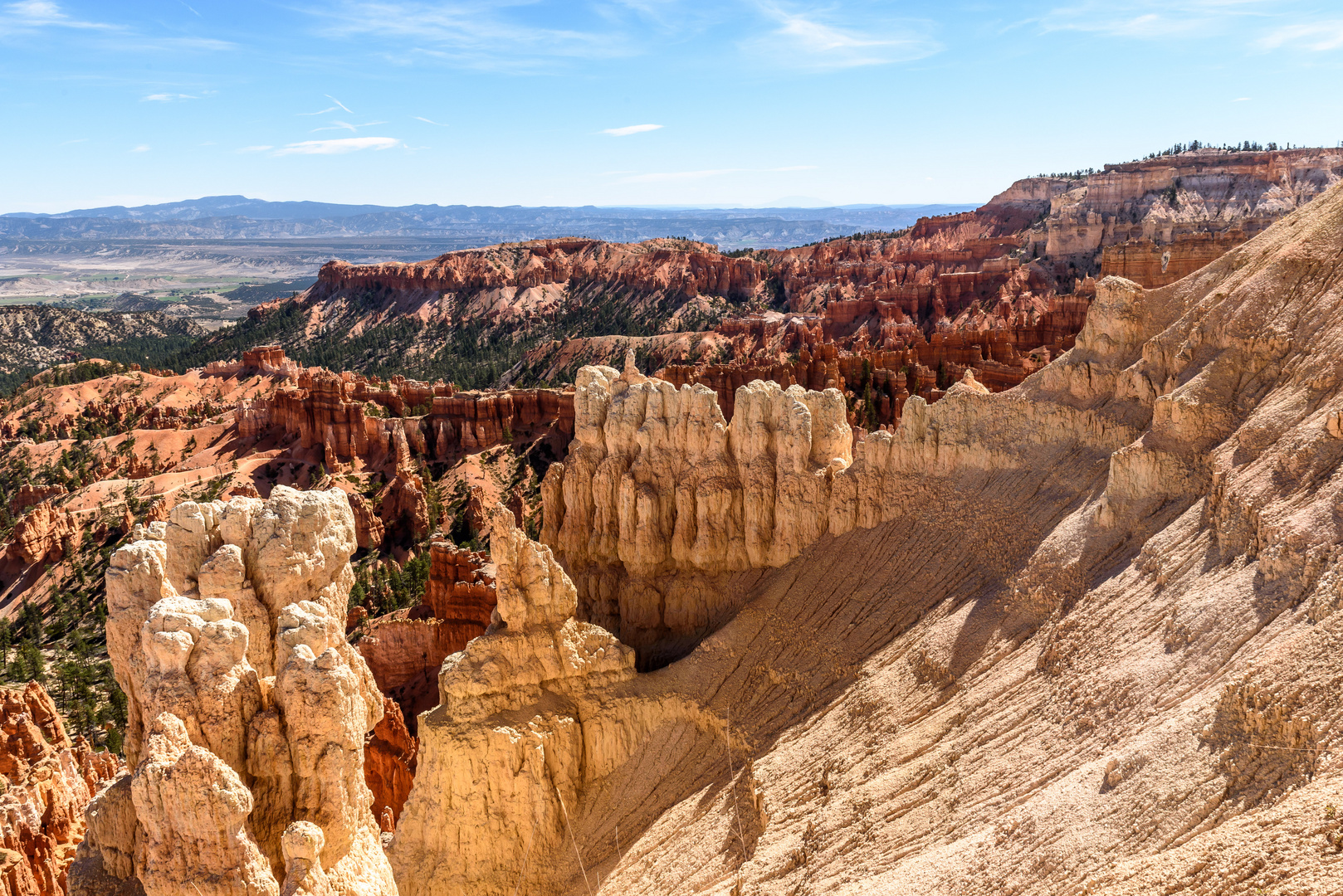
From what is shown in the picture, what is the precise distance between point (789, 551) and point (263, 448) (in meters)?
61.9

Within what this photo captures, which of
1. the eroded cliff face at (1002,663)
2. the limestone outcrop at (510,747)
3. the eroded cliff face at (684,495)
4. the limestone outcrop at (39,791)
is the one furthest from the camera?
Result: the eroded cliff face at (684,495)

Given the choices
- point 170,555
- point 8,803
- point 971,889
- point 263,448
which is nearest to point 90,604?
point 263,448

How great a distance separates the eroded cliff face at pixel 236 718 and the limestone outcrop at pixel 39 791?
11057 millimetres

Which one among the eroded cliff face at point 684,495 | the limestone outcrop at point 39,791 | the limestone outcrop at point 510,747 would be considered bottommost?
the limestone outcrop at point 39,791

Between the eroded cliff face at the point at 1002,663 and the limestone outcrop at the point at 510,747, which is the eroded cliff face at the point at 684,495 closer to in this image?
the eroded cliff face at the point at 1002,663

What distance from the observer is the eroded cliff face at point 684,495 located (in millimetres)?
25875

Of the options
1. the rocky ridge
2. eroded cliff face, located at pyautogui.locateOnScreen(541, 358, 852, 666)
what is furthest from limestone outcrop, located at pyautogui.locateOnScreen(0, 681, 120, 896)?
the rocky ridge

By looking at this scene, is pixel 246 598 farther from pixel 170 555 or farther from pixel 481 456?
pixel 481 456

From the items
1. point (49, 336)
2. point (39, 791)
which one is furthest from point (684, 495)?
point (49, 336)

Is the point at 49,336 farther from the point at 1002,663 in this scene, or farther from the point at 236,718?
the point at 1002,663

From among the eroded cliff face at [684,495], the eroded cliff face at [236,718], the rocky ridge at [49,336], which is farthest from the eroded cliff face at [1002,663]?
the rocky ridge at [49,336]

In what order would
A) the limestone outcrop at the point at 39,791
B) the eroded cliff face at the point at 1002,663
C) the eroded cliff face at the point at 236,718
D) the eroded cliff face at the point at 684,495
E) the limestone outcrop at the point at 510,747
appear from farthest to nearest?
the eroded cliff face at the point at 684,495
the limestone outcrop at the point at 39,791
the limestone outcrop at the point at 510,747
the eroded cliff face at the point at 1002,663
the eroded cliff face at the point at 236,718

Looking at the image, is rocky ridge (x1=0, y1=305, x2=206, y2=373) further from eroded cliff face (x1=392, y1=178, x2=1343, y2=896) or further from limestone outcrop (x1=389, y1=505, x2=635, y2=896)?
eroded cliff face (x1=392, y1=178, x2=1343, y2=896)

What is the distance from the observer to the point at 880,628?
21672 millimetres
